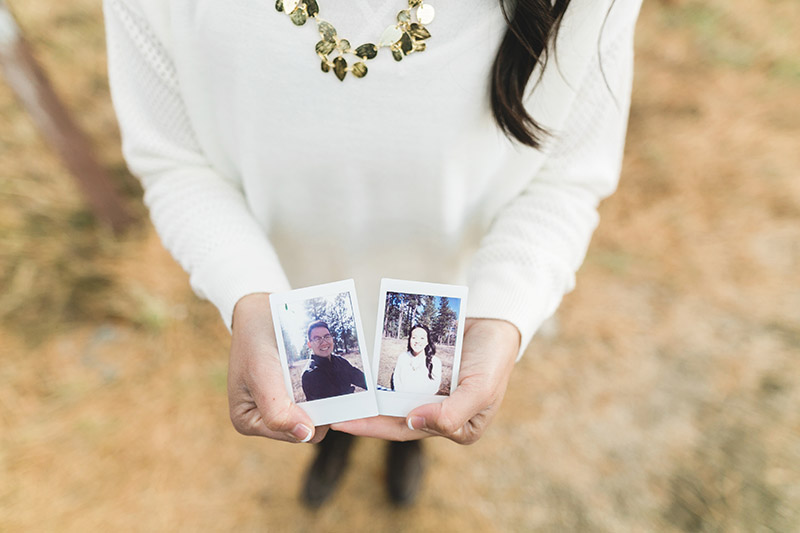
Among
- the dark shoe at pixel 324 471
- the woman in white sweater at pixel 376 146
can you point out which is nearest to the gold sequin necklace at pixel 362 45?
the woman in white sweater at pixel 376 146

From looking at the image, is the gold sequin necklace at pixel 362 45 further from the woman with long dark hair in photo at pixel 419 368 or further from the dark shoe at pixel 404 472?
the dark shoe at pixel 404 472

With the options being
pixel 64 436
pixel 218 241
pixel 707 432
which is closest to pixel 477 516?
pixel 707 432

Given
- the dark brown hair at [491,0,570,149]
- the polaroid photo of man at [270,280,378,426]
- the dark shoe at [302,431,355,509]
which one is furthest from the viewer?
the dark shoe at [302,431,355,509]

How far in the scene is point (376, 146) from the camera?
2.43 feet

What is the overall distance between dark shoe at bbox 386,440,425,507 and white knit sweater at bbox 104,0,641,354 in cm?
75

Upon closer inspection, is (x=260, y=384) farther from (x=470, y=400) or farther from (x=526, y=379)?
(x=526, y=379)

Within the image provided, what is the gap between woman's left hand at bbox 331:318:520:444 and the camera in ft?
2.30

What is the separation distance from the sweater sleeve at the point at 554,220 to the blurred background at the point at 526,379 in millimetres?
1024

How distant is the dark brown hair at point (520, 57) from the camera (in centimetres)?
63

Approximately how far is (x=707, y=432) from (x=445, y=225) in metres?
1.41

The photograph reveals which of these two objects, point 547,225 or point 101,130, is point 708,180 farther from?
point 101,130

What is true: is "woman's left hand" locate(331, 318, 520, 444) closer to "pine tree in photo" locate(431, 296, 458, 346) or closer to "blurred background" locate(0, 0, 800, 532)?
"pine tree in photo" locate(431, 296, 458, 346)

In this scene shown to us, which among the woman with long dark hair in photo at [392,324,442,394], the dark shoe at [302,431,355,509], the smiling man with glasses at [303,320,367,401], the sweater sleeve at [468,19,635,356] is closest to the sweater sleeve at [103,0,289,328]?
the smiling man with glasses at [303,320,367,401]

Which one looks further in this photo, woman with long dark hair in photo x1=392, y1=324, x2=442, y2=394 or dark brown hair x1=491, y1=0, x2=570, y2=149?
woman with long dark hair in photo x1=392, y1=324, x2=442, y2=394
